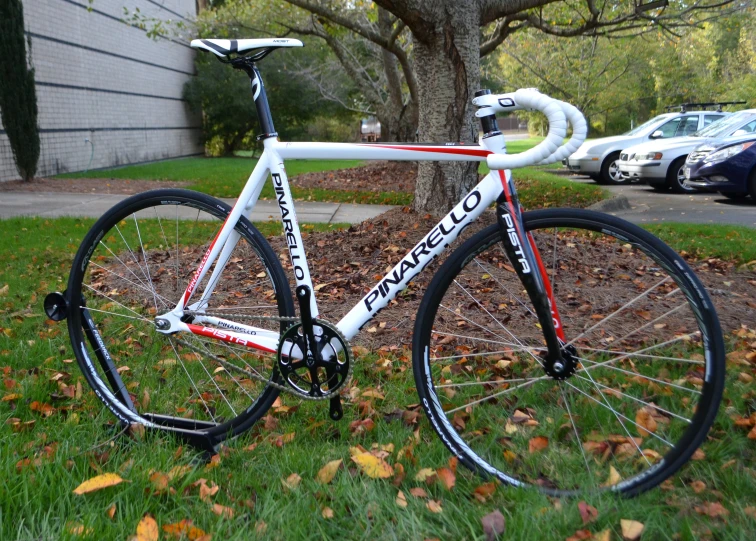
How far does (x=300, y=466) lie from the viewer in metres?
2.62

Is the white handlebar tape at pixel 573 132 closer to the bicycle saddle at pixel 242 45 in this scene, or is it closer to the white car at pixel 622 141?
the bicycle saddle at pixel 242 45

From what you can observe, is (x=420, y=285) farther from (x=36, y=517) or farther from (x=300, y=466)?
(x=36, y=517)

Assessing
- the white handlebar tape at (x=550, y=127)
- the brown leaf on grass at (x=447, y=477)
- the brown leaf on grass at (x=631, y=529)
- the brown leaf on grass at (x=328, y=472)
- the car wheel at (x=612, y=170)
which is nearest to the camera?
the brown leaf on grass at (x=631, y=529)

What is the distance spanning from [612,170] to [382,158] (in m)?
14.6

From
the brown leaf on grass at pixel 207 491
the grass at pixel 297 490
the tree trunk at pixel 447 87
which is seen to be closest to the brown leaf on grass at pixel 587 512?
the grass at pixel 297 490

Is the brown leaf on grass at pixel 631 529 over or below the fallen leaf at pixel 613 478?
below

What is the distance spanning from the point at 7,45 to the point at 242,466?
13.5 meters

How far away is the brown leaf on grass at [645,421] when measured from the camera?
2.59m

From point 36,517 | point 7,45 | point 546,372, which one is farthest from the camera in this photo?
point 7,45

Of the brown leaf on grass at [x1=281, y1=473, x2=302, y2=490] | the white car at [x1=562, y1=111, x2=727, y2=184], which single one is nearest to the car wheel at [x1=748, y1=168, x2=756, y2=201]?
the white car at [x1=562, y1=111, x2=727, y2=184]

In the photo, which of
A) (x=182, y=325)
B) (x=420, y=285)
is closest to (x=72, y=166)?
(x=420, y=285)

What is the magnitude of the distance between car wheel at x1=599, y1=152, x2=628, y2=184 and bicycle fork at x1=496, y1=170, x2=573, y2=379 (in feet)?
47.5

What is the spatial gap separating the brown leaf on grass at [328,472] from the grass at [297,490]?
3cm

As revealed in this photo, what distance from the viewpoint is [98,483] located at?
7.80ft
